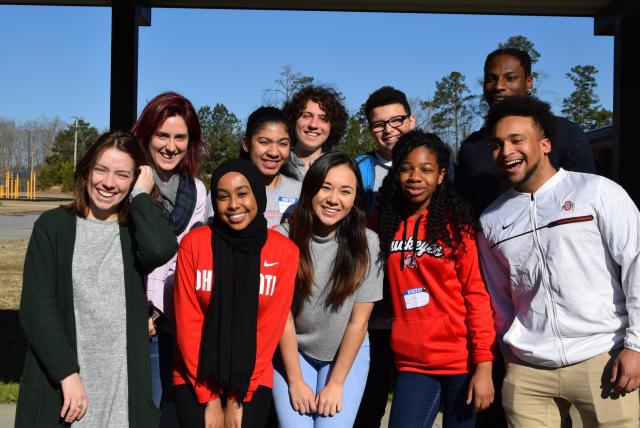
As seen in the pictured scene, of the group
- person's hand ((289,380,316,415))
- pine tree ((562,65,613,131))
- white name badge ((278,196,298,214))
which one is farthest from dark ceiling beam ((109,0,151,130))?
pine tree ((562,65,613,131))

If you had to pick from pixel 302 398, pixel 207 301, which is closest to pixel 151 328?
pixel 207 301

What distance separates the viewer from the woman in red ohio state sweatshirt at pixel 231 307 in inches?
128

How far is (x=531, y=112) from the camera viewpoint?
345cm

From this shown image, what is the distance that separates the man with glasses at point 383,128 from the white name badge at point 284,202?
491 mm

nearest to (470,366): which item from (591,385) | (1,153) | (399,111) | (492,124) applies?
(591,385)

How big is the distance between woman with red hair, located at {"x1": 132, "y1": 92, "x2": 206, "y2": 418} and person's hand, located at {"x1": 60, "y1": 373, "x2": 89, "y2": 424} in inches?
23.9

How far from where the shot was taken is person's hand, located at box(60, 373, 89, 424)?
3064 millimetres

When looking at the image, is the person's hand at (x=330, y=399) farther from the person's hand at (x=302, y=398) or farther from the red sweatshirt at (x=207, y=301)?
the red sweatshirt at (x=207, y=301)

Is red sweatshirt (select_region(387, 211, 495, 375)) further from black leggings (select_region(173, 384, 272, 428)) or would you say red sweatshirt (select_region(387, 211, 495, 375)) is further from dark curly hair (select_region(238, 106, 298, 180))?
dark curly hair (select_region(238, 106, 298, 180))

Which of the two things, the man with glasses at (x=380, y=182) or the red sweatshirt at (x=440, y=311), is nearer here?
the red sweatshirt at (x=440, y=311)

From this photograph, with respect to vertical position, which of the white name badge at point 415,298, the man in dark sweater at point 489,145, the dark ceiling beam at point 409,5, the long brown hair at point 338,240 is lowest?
the white name badge at point 415,298

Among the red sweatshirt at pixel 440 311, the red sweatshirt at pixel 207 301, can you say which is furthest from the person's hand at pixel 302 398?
the red sweatshirt at pixel 440 311

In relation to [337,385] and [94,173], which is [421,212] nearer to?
[337,385]

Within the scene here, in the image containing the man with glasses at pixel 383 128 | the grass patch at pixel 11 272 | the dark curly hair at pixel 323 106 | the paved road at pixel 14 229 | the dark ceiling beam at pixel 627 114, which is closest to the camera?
the man with glasses at pixel 383 128
